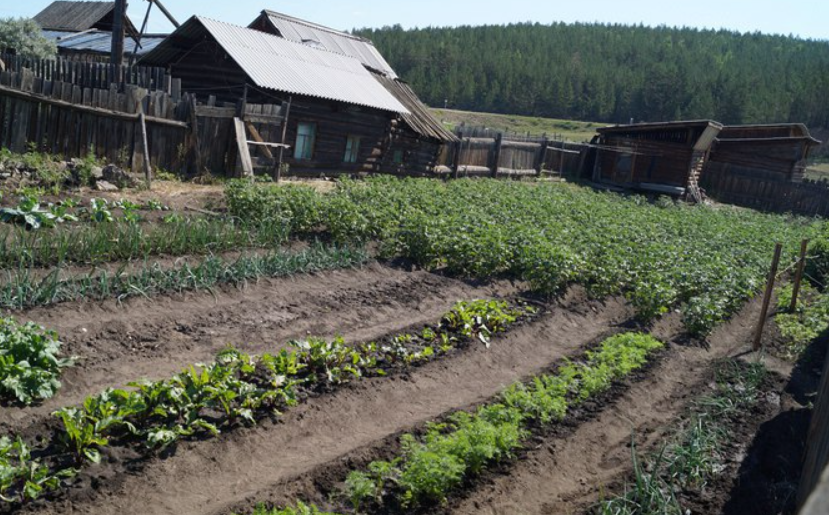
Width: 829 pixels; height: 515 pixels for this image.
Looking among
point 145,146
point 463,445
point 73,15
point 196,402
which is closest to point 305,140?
point 145,146

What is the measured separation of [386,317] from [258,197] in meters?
4.49

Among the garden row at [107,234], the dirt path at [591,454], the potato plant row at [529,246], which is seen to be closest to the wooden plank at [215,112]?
the potato plant row at [529,246]

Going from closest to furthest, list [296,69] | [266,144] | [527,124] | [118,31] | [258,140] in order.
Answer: [266,144]
[258,140]
[296,69]
[118,31]
[527,124]

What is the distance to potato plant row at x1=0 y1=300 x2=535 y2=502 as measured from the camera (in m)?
5.40

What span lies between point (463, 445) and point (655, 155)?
93.6ft

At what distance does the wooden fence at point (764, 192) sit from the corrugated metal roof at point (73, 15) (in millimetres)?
32549

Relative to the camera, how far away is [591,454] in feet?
23.6

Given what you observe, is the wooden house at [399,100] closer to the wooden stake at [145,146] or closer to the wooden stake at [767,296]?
the wooden stake at [145,146]

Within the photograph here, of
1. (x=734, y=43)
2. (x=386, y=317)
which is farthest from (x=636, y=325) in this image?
(x=734, y=43)

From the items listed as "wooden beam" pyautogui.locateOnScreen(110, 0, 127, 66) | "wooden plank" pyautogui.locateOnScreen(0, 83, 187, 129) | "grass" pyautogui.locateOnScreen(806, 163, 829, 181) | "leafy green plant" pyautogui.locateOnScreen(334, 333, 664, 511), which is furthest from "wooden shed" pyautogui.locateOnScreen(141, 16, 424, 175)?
"grass" pyautogui.locateOnScreen(806, 163, 829, 181)

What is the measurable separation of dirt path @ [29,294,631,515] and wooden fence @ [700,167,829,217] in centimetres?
2638

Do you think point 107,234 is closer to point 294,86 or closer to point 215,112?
point 215,112

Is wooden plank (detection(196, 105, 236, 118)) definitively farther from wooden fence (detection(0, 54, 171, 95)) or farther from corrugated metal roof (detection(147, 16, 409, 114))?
corrugated metal roof (detection(147, 16, 409, 114))

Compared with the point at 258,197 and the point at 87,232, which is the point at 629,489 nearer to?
the point at 87,232
